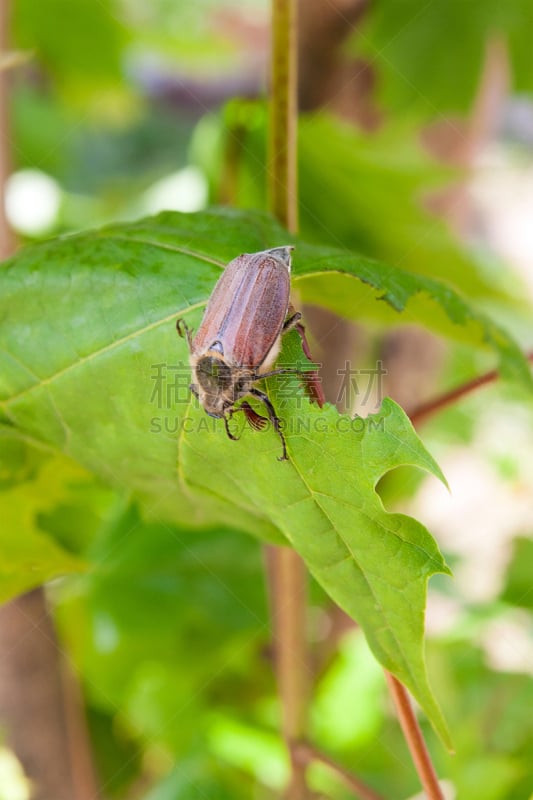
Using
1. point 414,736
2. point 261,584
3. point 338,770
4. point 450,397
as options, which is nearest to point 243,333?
point 450,397

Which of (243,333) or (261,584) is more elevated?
(243,333)

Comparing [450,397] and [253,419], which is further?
[450,397]

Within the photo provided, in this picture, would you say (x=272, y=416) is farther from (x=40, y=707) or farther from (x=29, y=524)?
(x=40, y=707)

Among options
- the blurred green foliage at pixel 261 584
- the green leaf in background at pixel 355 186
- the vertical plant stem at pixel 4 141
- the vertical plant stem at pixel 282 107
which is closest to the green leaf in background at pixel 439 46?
the blurred green foliage at pixel 261 584

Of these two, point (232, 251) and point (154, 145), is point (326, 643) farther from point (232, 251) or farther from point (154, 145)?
point (154, 145)

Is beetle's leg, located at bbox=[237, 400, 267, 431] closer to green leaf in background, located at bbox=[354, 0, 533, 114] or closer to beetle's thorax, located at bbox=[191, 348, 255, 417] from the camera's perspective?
beetle's thorax, located at bbox=[191, 348, 255, 417]

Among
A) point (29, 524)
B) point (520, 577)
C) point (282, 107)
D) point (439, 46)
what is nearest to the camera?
point (282, 107)

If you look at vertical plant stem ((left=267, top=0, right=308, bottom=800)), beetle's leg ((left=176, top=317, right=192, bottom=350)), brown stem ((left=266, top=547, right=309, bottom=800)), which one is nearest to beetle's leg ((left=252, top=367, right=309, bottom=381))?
beetle's leg ((left=176, top=317, right=192, bottom=350))
